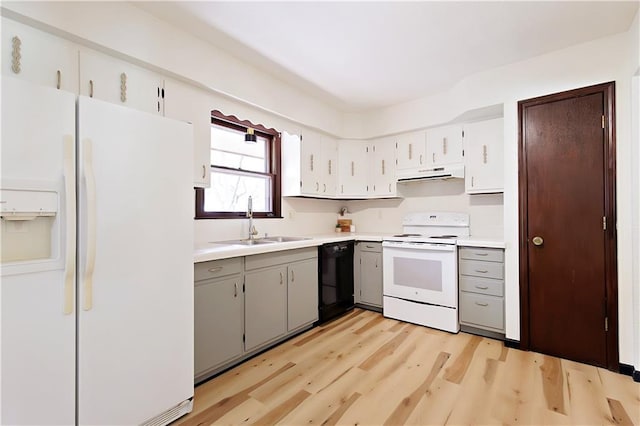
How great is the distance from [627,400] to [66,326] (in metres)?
3.21

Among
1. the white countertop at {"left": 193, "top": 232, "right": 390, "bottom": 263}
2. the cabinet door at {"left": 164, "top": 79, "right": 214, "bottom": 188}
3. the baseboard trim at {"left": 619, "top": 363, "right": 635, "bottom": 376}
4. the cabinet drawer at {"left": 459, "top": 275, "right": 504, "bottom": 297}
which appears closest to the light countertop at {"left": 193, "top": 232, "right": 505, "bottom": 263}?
the white countertop at {"left": 193, "top": 232, "right": 390, "bottom": 263}

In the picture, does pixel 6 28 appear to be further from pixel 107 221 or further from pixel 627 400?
pixel 627 400

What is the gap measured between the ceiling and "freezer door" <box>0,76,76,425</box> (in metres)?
1.22

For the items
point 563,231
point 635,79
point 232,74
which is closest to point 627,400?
point 563,231

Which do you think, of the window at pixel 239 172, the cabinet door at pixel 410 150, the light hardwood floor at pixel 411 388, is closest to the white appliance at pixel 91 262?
the light hardwood floor at pixel 411 388

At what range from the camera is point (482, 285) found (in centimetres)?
293

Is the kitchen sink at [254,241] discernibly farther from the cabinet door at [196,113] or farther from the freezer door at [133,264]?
the freezer door at [133,264]

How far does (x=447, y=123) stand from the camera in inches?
137

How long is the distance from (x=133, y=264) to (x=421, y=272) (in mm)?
2660

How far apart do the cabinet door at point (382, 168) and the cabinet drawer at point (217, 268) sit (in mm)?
2276

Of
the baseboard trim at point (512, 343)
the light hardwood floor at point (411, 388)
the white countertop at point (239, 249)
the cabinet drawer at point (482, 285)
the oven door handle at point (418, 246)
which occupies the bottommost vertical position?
the light hardwood floor at point (411, 388)

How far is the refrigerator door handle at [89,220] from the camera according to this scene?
1.37 meters

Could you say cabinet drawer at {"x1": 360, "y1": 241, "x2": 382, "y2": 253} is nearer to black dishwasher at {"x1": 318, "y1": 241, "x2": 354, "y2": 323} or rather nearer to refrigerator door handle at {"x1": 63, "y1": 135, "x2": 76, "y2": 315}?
black dishwasher at {"x1": 318, "y1": 241, "x2": 354, "y2": 323}

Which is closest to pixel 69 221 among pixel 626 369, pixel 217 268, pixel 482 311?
pixel 217 268
